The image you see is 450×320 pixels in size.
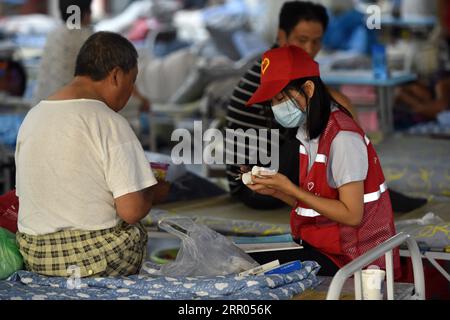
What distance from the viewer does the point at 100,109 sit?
306cm

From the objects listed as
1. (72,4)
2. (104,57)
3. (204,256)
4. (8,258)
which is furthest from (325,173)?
(72,4)

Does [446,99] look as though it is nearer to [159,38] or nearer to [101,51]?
[101,51]

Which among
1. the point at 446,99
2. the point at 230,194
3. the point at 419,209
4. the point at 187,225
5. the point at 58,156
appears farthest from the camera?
the point at 446,99

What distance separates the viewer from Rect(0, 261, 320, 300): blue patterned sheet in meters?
3.01

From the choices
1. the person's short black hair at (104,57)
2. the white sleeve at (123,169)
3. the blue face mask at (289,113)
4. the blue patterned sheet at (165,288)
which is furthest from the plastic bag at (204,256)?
the person's short black hair at (104,57)

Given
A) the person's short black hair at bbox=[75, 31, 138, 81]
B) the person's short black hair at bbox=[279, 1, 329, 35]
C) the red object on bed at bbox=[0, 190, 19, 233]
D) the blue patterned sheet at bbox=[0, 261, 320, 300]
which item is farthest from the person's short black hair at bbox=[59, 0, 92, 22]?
the blue patterned sheet at bbox=[0, 261, 320, 300]

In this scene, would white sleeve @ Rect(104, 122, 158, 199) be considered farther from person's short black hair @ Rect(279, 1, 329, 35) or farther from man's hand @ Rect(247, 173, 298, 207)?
person's short black hair @ Rect(279, 1, 329, 35)

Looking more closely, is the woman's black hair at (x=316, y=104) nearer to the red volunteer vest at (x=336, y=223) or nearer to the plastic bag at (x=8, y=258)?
the red volunteer vest at (x=336, y=223)

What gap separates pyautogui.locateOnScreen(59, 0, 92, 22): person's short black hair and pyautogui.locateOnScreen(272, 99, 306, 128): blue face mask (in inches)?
82.5

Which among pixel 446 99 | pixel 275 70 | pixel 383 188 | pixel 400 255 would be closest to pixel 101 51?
pixel 275 70

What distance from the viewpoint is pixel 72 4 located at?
16.7ft

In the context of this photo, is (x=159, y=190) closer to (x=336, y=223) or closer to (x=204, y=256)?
(x=204, y=256)

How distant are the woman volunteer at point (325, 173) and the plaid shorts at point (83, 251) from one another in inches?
20.0

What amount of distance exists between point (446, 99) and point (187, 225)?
3931 millimetres
